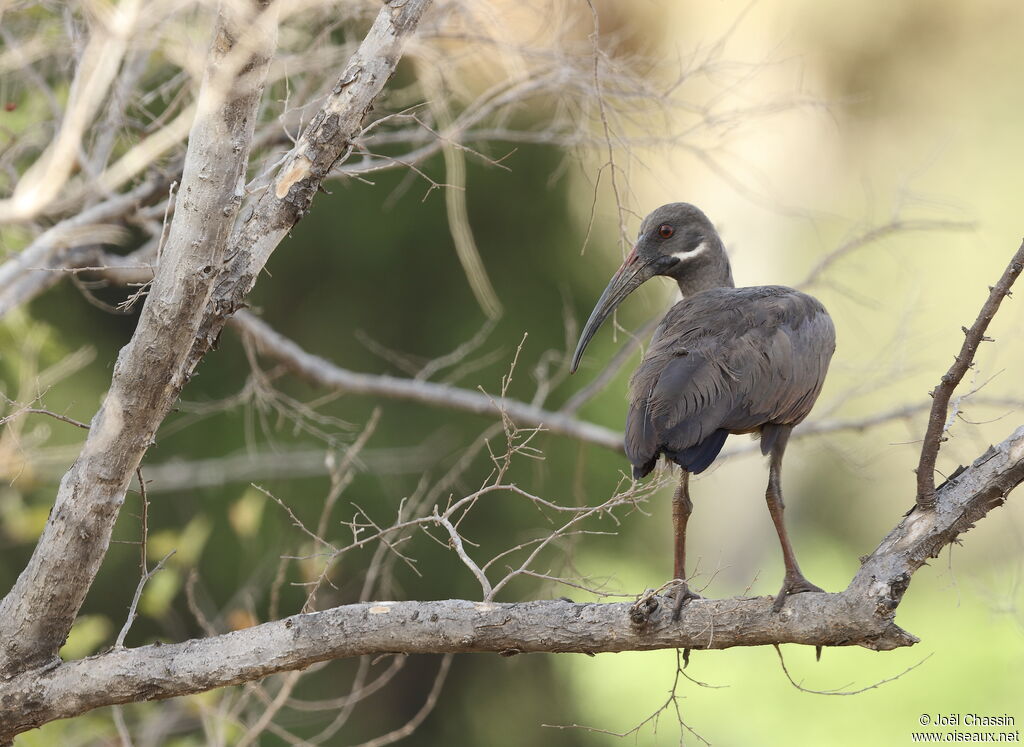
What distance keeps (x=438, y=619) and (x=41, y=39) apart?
3.02 meters

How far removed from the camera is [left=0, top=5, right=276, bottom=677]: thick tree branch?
271 cm

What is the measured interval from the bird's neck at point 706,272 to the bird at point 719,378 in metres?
0.11

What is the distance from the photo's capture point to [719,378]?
3559mm

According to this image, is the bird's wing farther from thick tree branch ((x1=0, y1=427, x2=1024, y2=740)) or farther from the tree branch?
the tree branch

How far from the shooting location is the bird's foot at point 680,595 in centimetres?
287

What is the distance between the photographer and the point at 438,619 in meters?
2.91

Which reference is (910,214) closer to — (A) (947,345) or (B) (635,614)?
(A) (947,345)

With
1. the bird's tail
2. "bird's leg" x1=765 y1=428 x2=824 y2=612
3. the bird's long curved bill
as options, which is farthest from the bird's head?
the bird's tail

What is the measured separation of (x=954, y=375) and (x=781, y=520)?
1.06m

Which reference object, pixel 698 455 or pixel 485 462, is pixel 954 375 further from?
pixel 485 462

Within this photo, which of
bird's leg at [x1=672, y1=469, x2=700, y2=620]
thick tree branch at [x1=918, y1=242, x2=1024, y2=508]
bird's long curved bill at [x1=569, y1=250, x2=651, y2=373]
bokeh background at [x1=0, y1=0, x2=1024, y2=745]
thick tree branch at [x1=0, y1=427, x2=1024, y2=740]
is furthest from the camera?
bokeh background at [x1=0, y1=0, x2=1024, y2=745]

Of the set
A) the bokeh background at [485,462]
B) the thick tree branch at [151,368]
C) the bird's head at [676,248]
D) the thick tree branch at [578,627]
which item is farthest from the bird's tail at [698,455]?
the bokeh background at [485,462]

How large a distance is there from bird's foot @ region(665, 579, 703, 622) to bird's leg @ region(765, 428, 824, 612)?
30 cm

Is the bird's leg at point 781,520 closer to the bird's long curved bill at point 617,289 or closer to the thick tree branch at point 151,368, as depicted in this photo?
the bird's long curved bill at point 617,289
